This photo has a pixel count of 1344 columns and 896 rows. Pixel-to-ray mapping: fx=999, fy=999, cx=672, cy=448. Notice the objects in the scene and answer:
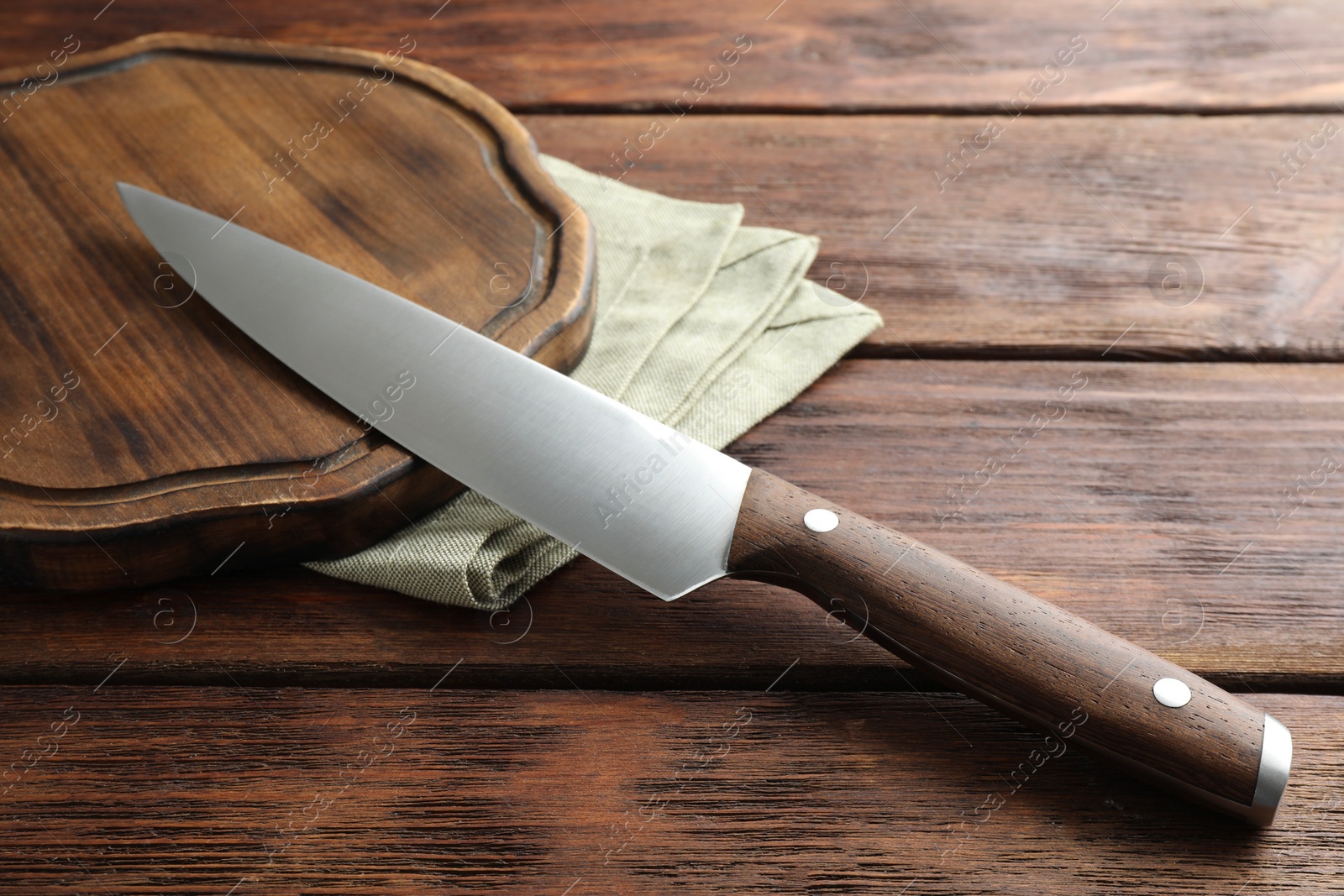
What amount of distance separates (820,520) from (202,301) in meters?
0.52

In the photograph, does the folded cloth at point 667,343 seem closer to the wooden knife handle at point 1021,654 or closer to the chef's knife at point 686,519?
the chef's knife at point 686,519

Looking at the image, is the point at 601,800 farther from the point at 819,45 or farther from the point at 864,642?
the point at 819,45

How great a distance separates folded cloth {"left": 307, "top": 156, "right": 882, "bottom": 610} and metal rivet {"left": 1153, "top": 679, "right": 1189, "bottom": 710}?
359mm

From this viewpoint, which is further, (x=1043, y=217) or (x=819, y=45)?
(x=819, y=45)

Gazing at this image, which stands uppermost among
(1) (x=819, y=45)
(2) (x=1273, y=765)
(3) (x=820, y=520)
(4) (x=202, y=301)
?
(4) (x=202, y=301)

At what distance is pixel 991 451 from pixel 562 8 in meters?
0.80

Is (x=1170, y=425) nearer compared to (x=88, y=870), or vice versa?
(x=88, y=870)

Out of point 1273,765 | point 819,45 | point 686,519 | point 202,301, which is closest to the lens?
point 1273,765

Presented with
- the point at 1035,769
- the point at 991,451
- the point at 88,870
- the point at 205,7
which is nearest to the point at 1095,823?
the point at 1035,769

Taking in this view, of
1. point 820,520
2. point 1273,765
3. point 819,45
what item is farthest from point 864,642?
point 819,45

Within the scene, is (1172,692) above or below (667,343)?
below

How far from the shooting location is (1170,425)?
0.80m

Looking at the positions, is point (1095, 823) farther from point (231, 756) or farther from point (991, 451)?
point (231, 756)

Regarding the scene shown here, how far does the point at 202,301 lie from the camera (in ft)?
2.58
